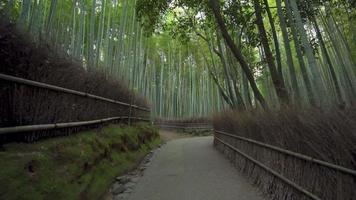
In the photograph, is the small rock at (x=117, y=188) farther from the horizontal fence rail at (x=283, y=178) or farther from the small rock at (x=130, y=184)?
the horizontal fence rail at (x=283, y=178)

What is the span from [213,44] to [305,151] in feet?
20.7

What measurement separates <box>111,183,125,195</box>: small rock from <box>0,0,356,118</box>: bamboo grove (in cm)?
205

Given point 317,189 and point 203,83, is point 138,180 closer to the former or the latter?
point 317,189

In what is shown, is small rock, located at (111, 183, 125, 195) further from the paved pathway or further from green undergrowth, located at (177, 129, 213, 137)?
green undergrowth, located at (177, 129, 213, 137)

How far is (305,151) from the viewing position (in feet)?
7.56

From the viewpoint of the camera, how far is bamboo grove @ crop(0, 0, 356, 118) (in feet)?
12.5

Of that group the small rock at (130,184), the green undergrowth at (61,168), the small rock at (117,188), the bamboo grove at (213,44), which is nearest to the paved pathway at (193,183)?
the small rock at (130,184)

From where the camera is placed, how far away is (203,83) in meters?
17.4

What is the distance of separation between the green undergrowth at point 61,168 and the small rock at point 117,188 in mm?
117

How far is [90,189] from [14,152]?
1034 millimetres

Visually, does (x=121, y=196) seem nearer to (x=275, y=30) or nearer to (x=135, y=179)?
(x=135, y=179)

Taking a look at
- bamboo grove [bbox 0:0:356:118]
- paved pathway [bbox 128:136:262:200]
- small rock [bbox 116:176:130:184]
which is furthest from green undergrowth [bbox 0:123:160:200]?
bamboo grove [bbox 0:0:356:118]

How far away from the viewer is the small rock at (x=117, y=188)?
10.9ft

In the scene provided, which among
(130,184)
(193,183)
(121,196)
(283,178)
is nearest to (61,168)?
(121,196)
